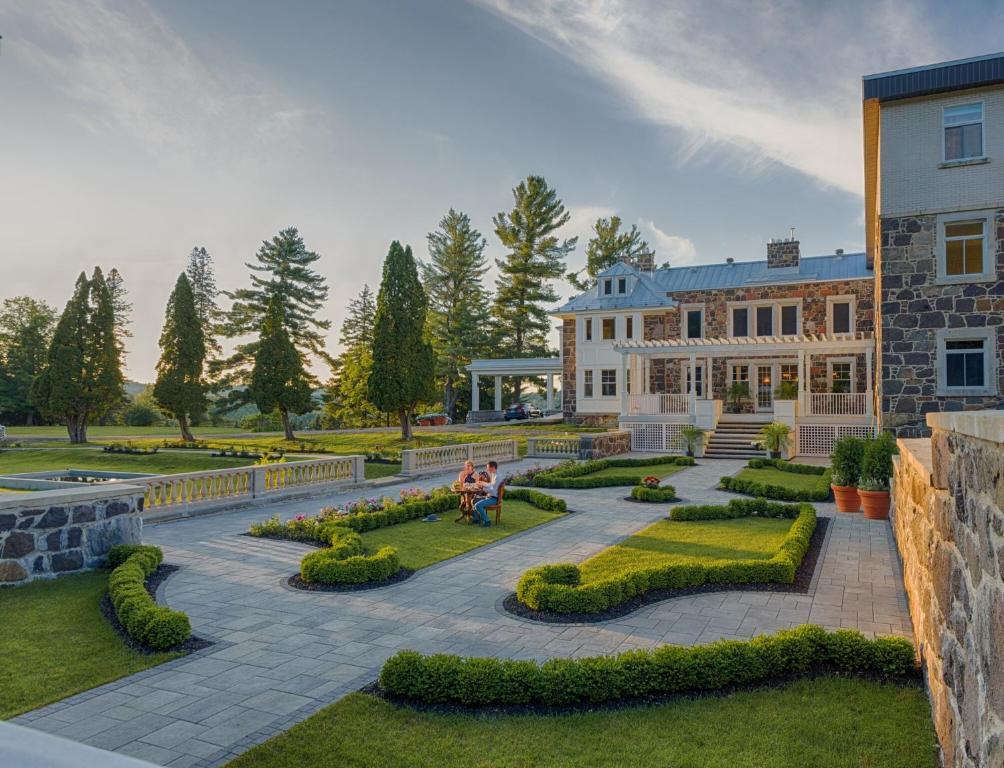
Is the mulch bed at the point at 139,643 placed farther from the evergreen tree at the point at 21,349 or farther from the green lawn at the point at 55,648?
the evergreen tree at the point at 21,349

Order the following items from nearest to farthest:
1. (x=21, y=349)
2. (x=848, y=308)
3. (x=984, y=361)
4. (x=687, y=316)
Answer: (x=984, y=361), (x=848, y=308), (x=687, y=316), (x=21, y=349)

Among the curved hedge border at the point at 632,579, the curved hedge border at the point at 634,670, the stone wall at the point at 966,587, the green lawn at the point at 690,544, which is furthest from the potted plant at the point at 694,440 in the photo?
the stone wall at the point at 966,587

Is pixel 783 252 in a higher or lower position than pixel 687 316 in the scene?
higher

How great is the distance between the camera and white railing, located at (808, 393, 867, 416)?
77.7 ft

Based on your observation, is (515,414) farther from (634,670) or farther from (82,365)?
(634,670)

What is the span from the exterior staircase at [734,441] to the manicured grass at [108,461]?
1714 cm

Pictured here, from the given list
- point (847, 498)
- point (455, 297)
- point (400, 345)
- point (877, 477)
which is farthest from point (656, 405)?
point (455, 297)

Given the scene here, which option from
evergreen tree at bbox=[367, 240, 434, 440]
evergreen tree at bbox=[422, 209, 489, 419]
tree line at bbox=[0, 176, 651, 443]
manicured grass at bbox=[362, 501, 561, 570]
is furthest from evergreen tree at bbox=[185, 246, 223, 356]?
manicured grass at bbox=[362, 501, 561, 570]

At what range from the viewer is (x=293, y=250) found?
164 ft

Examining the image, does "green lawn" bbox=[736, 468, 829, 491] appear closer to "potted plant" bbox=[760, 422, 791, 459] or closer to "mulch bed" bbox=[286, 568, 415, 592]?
"potted plant" bbox=[760, 422, 791, 459]

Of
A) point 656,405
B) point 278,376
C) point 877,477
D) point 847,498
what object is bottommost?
point 847,498

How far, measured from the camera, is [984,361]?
16.9 metres

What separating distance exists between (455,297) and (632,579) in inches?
1894

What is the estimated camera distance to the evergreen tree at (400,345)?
27.8m
